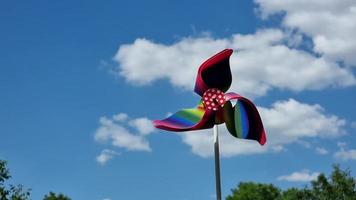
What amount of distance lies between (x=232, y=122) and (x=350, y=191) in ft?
82.4

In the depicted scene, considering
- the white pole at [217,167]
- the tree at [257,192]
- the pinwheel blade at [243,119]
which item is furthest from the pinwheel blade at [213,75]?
the tree at [257,192]

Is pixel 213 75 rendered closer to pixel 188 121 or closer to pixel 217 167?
pixel 188 121

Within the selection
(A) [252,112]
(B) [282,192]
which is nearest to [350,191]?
(B) [282,192]

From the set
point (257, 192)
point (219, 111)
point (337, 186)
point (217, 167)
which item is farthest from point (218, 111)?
point (257, 192)

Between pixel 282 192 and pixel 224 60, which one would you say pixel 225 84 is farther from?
pixel 282 192

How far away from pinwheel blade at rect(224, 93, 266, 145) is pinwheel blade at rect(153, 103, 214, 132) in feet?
1.30

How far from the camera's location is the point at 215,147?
13.7 m

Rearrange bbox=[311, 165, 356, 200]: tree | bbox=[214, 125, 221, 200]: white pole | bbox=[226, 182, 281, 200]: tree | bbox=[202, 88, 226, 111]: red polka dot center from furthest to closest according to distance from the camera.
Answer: bbox=[226, 182, 281, 200]: tree
bbox=[311, 165, 356, 200]: tree
bbox=[202, 88, 226, 111]: red polka dot center
bbox=[214, 125, 221, 200]: white pole

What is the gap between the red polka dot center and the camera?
14.1m

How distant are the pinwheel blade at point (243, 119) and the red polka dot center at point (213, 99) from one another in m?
0.14

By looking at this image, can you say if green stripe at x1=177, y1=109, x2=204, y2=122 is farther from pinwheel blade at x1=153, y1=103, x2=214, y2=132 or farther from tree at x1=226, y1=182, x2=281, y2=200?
tree at x1=226, y1=182, x2=281, y2=200

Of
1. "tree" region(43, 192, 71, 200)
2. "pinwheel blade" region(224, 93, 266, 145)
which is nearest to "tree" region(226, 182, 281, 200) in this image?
"tree" region(43, 192, 71, 200)

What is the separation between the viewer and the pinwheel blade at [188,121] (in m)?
13.9

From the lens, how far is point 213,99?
14.1 metres
